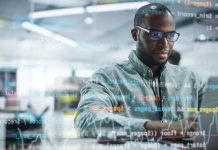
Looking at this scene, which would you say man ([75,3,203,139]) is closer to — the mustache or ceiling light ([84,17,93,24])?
the mustache

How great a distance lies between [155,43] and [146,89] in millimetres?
196

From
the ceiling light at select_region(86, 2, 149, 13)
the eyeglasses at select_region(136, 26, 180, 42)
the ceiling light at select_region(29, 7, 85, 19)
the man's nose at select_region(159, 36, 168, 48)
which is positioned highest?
the ceiling light at select_region(86, 2, 149, 13)

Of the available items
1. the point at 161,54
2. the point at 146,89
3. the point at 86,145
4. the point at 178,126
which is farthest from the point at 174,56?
the point at 86,145

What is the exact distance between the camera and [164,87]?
1667 millimetres

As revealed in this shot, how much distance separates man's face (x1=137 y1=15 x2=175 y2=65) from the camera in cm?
165

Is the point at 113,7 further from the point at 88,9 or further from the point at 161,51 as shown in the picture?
the point at 161,51

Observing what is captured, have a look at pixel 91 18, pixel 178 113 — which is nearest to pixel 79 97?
pixel 91 18

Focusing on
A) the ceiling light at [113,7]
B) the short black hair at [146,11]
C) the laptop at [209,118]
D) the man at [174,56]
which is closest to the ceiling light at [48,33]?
the ceiling light at [113,7]

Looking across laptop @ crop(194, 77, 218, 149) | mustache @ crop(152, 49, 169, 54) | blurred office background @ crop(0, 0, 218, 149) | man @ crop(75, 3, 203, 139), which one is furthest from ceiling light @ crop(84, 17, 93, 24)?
laptop @ crop(194, 77, 218, 149)

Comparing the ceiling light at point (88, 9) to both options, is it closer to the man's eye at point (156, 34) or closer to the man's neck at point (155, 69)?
the man's eye at point (156, 34)

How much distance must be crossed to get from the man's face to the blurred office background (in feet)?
0.12

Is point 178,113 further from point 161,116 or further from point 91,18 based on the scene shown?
point 91,18

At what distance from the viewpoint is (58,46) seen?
1.57 meters

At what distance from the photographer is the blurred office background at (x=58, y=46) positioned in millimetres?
1516
